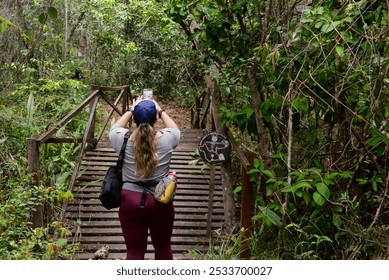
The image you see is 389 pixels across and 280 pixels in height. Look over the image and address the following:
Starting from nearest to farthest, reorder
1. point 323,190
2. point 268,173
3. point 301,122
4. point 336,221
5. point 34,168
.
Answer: point 323,190 → point 336,221 → point 268,173 → point 301,122 → point 34,168

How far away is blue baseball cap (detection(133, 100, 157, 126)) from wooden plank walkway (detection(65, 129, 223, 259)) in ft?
6.41

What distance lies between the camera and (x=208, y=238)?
5371mm

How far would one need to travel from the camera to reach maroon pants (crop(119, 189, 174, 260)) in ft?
10.7

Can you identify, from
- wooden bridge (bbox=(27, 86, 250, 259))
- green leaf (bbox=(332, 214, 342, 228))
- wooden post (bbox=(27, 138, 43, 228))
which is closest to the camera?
green leaf (bbox=(332, 214, 342, 228))

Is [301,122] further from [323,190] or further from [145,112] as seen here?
[145,112]

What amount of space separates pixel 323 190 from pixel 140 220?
1.39 meters

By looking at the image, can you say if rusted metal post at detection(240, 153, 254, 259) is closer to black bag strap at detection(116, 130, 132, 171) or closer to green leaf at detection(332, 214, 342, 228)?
green leaf at detection(332, 214, 342, 228)

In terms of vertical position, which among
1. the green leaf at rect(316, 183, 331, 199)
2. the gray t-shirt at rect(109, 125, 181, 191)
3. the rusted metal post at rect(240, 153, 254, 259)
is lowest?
the rusted metal post at rect(240, 153, 254, 259)

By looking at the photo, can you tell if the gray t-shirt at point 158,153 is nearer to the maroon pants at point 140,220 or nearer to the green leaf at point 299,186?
the maroon pants at point 140,220

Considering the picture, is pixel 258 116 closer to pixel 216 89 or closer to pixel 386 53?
pixel 216 89

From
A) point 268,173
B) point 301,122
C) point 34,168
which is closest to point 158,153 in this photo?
point 268,173

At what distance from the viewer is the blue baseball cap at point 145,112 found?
3.30 meters

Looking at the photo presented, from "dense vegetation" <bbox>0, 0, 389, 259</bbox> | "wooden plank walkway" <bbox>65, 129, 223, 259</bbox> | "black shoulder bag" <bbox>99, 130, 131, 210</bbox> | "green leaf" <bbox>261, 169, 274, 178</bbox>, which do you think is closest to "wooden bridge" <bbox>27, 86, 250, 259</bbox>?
"wooden plank walkway" <bbox>65, 129, 223, 259</bbox>

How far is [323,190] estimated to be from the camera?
3564 mm
